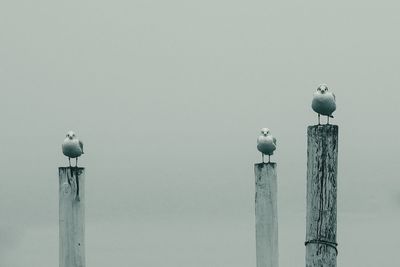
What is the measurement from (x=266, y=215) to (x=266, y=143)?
4.49 ft

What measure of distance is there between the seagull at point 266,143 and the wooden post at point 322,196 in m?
3.80

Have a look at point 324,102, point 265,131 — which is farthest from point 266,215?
point 324,102

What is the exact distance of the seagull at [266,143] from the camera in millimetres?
12203

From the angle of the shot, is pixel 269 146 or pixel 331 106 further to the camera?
pixel 269 146

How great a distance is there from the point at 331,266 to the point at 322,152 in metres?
1.00

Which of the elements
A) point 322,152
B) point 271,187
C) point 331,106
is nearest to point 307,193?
point 322,152

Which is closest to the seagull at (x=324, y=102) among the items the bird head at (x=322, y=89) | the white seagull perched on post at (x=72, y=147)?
the bird head at (x=322, y=89)

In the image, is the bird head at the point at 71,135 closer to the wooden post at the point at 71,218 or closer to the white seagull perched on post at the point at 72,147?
the white seagull perched on post at the point at 72,147

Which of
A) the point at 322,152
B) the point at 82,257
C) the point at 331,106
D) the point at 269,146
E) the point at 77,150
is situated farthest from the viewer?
the point at 269,146

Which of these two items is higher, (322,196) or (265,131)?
(265,131)

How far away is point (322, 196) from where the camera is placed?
8.34 m

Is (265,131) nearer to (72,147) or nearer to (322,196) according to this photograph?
(72,147)

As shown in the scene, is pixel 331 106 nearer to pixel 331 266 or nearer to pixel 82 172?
pixel 331 266

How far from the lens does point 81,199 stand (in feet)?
33.5
